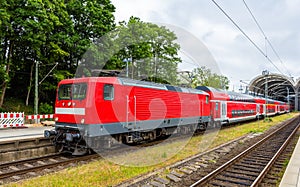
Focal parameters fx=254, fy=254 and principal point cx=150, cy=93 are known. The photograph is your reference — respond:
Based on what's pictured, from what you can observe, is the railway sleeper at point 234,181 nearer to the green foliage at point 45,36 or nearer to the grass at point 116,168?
the grass at point 116,168

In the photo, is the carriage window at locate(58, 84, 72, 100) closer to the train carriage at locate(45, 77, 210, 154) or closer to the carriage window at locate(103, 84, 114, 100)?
the train carriage at locate(45, 77, 210, 154)

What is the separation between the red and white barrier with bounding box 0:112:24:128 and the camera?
18.8 metres

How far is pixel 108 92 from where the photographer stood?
36.2 feet

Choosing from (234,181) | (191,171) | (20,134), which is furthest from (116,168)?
(20,134)

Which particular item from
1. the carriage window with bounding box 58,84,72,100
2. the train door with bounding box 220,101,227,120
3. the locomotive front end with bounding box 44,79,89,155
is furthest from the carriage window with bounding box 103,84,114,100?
the train door with bounding box 220,101,227,120

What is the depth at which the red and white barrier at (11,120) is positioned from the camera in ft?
61.5

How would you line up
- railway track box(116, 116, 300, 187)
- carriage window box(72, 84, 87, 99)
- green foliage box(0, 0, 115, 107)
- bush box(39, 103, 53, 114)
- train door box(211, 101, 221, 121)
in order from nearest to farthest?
railway track box(116, 116, 300, 187) < carriage window box(72, 84, 87, 99) < train door box(211, 101, 221, 121) < green foliage box(0, 0, 115, 107) < bush box(39, 103, 53, 114)

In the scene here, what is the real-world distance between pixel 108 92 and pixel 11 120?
12281 millimetres

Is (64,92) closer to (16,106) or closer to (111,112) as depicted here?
(111,112)

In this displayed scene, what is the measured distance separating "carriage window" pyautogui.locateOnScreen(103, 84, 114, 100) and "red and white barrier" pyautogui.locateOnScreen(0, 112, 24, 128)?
1173cm

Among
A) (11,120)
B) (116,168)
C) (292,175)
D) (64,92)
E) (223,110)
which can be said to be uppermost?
(64,92)

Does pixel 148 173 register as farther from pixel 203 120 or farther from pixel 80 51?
pixel 80 51

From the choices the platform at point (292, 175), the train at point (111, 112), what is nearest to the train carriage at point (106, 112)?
the train at point (111, 112)

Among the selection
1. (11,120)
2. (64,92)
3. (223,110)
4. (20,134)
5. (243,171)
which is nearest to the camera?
(243,171)
